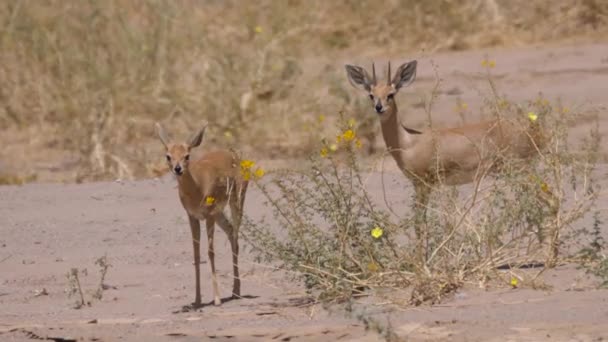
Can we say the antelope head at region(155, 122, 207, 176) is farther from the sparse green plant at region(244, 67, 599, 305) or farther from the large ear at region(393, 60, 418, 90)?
the large ear at region(393, 60, 418, 90)

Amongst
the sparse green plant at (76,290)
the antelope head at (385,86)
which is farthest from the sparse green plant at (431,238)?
the antelope head at (385,86)

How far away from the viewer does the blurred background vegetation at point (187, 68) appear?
15.1 m

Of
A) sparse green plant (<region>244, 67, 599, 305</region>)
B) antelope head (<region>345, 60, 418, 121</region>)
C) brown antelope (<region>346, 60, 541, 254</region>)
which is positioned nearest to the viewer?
sparse green plant (<region>244, 67, 599, 305</region>)

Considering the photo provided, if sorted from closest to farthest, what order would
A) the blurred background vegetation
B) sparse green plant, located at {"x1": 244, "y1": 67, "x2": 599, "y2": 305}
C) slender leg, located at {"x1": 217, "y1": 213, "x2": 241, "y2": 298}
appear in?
sparse green plant, located at {"x1": 244, "y1": 67, "x2": 599, "y2": 305}, slender leg, located at {"x1": 217, "y1": 213, "x2": 241, "y2": 298}, the blurred background vegetation

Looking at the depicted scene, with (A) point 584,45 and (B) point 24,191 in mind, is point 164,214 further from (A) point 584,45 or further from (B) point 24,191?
(A) point 584,45

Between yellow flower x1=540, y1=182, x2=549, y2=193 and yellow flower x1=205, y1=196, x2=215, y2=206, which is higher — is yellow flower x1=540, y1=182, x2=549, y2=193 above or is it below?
above

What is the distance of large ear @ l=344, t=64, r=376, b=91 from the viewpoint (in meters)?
10.6

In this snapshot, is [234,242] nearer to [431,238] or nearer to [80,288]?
[80,288]

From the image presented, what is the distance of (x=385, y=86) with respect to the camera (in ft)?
34.4

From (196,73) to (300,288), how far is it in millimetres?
7768

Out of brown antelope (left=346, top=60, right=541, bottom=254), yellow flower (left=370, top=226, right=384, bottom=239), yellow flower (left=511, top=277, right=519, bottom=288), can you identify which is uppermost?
brown antelope (left=346, top=60, right=541, bottom=254)

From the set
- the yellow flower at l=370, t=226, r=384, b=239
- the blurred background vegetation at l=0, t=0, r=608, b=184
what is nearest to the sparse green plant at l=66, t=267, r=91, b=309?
the yellow flower at l=370, t=226, r=384, b=239

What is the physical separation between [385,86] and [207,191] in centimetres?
209

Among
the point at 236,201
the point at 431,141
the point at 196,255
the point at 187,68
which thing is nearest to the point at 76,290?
the point at 196,255
